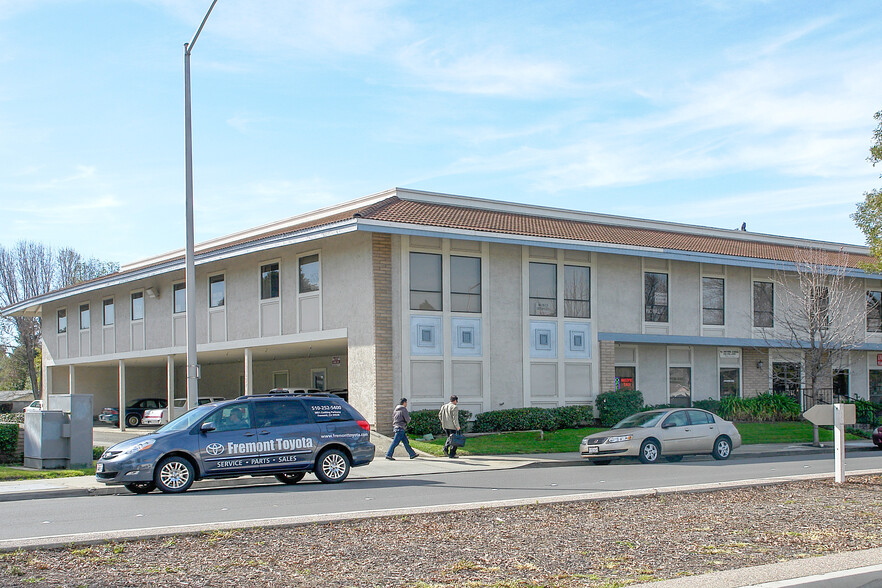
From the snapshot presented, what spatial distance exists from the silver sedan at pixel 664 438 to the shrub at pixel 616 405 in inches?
225

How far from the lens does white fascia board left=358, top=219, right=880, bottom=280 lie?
2492cm

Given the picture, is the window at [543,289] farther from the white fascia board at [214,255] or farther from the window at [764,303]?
the window at [764,303]

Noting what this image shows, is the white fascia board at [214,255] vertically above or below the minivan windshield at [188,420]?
above

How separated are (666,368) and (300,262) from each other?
529 inches

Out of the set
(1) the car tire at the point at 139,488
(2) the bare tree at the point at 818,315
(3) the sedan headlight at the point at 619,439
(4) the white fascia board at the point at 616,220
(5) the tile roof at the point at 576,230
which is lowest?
(1) the car tire at the point at 139,488

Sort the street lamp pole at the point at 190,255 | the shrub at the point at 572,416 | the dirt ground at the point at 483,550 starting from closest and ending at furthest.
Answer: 1. the dirt ground at the point at 483,550
2. the street lamp pole at the point at 190,255
3. the shrub at the point at 572,416

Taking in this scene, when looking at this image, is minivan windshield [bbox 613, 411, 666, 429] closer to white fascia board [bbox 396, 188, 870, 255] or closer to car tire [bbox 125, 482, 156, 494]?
white fascia board [bbox 396, 188, 870, 255]

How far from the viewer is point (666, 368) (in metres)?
32.4

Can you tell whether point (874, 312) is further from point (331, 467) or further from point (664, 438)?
point (331, 467)

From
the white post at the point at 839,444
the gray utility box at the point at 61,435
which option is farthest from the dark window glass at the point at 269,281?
the white post at the point at 839,444

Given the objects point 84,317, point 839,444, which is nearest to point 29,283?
point 84,317

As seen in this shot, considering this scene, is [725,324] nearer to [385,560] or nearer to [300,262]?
[300,262]

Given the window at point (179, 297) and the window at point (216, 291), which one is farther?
the window at point (179, 297)

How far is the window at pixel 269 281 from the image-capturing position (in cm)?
2947
